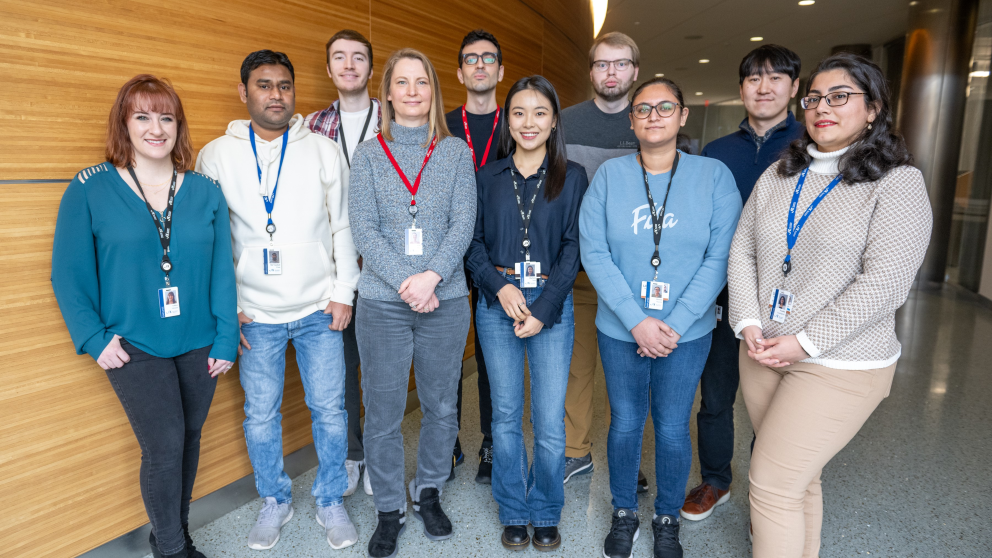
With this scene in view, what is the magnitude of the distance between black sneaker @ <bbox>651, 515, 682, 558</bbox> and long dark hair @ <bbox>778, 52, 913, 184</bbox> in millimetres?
1404

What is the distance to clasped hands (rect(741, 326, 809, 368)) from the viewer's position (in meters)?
1.72

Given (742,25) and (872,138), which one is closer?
(872,138)

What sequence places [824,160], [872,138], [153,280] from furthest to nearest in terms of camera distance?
1. [153,280]
2. [824,160]
3. [872,138]

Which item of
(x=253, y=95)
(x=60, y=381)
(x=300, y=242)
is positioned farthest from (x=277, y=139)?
(x=60, y=381)

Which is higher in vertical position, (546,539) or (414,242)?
(414,242)

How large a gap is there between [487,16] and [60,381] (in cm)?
373

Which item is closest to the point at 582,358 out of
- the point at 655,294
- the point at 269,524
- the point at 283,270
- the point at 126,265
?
the point at 655,294

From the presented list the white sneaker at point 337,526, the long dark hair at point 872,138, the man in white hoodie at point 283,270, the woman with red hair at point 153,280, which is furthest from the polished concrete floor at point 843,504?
the long dark hair at point 872,138

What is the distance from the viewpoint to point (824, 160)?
1.78 meters

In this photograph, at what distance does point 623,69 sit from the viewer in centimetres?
266

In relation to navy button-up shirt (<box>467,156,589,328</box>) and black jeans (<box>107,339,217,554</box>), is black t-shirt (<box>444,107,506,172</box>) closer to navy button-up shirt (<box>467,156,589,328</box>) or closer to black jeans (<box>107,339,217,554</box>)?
navy button-up shirt (<box>467,156,589,328</box>)

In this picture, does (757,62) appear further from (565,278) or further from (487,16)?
(487,16)

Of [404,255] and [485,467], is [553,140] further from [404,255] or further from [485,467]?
[485,467]

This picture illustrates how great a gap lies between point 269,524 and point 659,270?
6.27 feet
